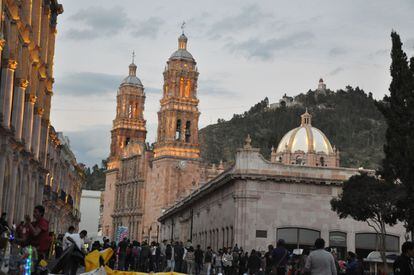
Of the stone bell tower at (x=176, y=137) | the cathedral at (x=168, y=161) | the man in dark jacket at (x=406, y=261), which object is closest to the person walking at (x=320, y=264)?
the man in dark jacket at (x=406, y=261)

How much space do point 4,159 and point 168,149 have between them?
7500 centimetres

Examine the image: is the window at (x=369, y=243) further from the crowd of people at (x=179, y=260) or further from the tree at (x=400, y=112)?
the tree at (x=400, y=112)

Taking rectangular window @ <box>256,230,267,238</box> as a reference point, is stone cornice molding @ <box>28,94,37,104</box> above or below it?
above

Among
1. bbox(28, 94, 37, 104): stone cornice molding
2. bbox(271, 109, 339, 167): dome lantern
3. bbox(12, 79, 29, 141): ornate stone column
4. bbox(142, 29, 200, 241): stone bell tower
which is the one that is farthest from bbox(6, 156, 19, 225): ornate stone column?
bbox(142, 29, 200, 241): stone bell tower

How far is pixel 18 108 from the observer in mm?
32656

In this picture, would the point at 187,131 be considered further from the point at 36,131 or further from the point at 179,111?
the point at 36,131

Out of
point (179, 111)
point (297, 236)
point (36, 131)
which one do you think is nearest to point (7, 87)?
point (36, 131)

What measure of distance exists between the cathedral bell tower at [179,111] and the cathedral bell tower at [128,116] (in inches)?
905

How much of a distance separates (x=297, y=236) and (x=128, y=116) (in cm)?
8296

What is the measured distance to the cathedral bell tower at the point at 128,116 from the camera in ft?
425

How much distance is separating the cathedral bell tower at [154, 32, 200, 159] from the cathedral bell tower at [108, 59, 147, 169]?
23.0m

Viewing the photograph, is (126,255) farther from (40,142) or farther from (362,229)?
(362,229)

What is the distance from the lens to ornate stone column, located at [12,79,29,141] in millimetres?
32594

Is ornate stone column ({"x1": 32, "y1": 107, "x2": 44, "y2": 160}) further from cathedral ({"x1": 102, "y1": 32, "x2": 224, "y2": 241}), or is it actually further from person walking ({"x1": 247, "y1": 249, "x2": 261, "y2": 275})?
cathedral ({"x1": 102, "y1": 32, "x2": 224, "y2": 241})
